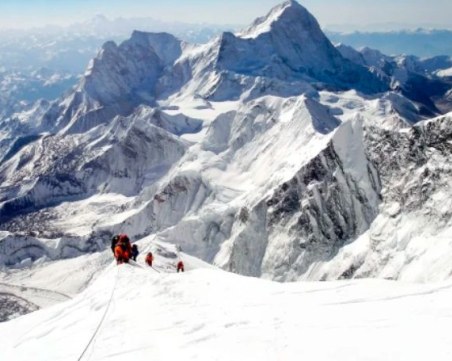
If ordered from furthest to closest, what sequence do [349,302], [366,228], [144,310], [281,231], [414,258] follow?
1. [281,231]
2. [366,228]
3. [414,258]
4. [144,310]
5. [349,302]

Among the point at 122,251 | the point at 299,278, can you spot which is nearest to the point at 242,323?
the point at 122,251

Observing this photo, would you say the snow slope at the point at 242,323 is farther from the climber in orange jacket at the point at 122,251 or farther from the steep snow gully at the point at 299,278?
the climber in orange jacket at the point at 122,251

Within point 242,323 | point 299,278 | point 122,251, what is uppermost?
point 242,323

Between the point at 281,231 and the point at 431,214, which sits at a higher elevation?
the point at 431,214

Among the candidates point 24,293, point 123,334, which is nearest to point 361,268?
point 123,334

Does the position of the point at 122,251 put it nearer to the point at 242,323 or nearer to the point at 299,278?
the point at 242,323

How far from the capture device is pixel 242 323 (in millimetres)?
30406

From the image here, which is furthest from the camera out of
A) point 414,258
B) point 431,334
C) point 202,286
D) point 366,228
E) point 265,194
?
point 265,194

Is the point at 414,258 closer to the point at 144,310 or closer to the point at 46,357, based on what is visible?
the point at 144,310

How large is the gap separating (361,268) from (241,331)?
86840 millimetres

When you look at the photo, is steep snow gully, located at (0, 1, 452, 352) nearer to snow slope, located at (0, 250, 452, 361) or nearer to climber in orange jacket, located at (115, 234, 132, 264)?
snow slope, located at (0, 250, 452, 361)

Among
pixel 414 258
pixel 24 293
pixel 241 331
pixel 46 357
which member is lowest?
pixel 24 293

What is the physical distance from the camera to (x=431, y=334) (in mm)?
25219

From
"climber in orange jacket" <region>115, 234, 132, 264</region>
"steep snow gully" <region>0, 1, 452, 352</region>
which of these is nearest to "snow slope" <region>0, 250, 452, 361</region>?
"steep snow gully" <region>0, 1, 452, 352</region>
